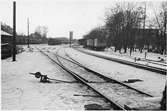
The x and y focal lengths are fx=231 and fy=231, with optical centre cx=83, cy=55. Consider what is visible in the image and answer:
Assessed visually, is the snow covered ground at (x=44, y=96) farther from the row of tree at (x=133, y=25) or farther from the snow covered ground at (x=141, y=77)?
the row of tree at (x=133, y=25)

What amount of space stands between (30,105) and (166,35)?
35.3m

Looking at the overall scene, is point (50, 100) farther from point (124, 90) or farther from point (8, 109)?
point (124, 90)

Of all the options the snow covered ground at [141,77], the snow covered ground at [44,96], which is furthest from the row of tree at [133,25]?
the snow covered ground at [44,96]

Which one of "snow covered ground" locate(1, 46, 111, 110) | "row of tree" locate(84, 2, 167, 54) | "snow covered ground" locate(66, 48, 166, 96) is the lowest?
"snow covered ground" locate(66, 48, 166, 96)

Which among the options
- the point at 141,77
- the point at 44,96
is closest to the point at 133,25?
the point at 141,77

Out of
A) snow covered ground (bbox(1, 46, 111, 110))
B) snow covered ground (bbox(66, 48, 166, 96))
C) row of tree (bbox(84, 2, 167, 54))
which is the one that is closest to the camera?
snow covered ground (bbox(1, 46, 111, 110))

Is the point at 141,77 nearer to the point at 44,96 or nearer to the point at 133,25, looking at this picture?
the point at 44,96

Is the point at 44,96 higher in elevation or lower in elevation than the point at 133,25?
lower

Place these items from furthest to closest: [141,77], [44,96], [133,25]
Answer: [133,25] → [141,77] → [44,96]

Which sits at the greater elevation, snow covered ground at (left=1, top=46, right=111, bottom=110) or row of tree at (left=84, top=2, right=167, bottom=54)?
row of tree at (left=84, top=2, right=167, bottom=54)

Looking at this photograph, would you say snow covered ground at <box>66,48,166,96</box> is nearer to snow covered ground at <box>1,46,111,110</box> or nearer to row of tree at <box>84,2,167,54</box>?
snow covered ground at <box>1,46,111,110</box>

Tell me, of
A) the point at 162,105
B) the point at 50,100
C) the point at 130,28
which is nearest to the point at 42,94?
the point at 50,100

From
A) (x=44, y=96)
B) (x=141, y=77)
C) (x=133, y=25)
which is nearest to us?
(x=44, y=96)

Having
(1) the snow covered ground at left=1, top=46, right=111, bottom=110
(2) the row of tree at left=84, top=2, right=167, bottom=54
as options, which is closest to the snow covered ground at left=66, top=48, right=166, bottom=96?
(1) the snow covered ground at left=1, top=46, right=111, bottom=110
